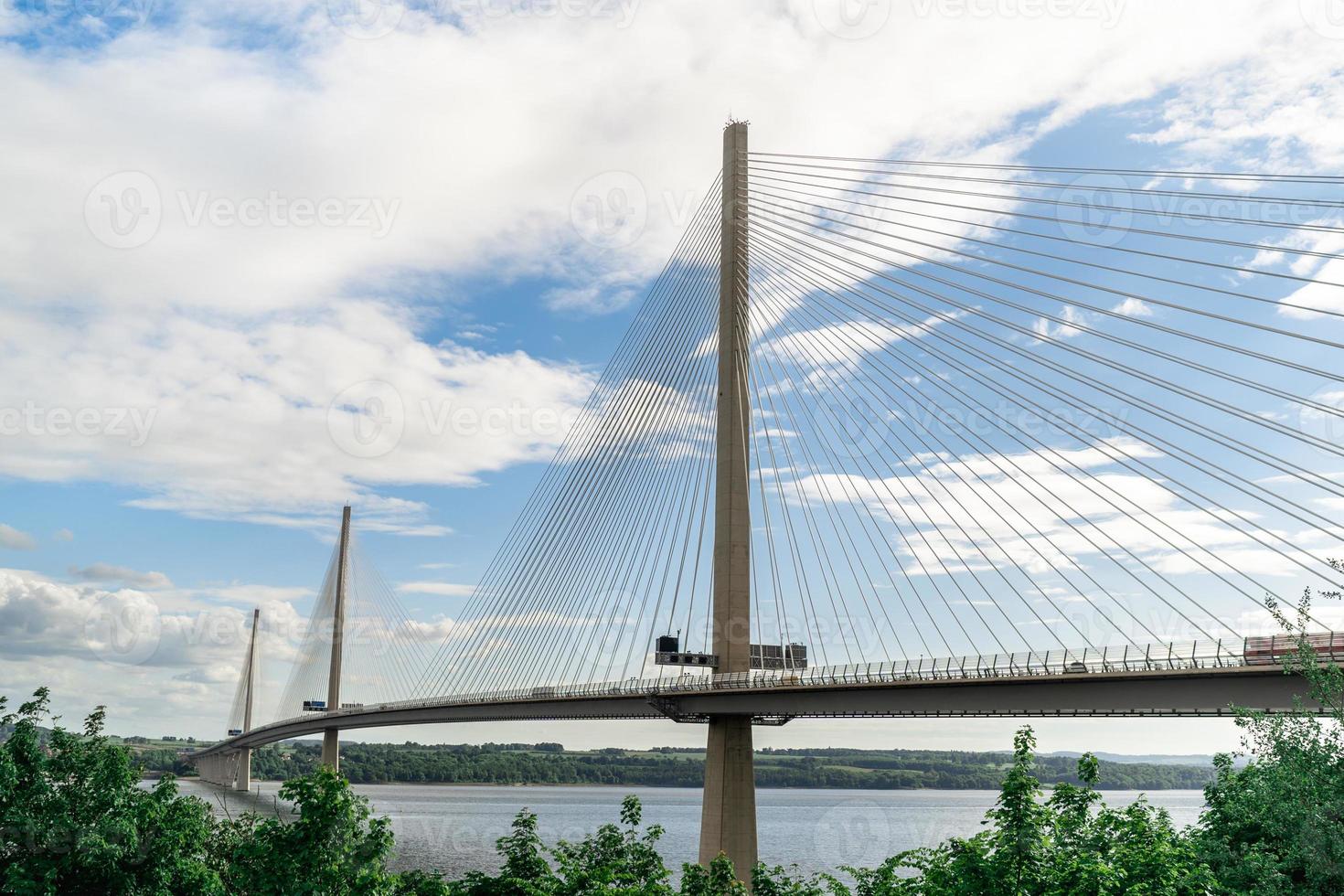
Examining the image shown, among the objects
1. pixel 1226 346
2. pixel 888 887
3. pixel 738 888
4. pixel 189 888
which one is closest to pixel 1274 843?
pixel 888 887

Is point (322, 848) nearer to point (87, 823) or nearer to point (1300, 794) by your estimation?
point (87, 823)

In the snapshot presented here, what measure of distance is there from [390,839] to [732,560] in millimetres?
24346

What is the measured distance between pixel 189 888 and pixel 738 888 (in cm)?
972

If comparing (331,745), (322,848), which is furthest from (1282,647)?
(331,745)

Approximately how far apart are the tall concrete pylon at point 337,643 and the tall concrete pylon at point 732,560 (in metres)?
60.3

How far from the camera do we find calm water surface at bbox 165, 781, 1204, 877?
6136 centimetres

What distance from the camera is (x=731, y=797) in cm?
3575

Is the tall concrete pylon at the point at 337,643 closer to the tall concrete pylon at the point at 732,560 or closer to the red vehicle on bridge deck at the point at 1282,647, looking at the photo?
the tall concrete pylon at the point at 732,560

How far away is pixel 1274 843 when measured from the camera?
17766 mm

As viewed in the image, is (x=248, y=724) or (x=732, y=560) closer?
(x=732, y=560)

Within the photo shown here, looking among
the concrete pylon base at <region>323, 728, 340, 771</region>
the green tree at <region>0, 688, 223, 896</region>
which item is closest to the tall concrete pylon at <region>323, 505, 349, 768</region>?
the concrete pylon base at <region>323, 728, 340, 771</region>

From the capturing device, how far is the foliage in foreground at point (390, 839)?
1363 cm

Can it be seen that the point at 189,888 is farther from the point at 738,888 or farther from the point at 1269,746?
the point at 1269,746

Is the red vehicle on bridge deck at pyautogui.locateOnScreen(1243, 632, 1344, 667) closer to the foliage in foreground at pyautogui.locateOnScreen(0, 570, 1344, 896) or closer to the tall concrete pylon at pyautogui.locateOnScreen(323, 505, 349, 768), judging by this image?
the foliage in foreground at pyautogui.locateOnScreen(0, 570, 1344, 896)
